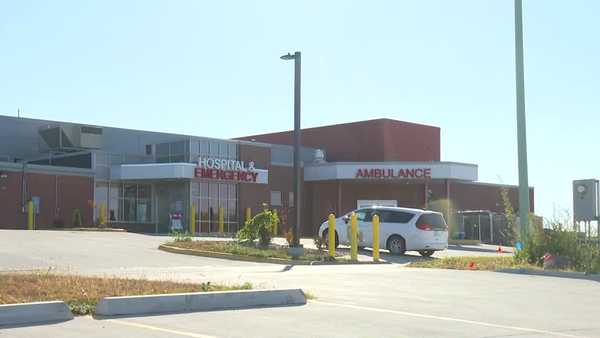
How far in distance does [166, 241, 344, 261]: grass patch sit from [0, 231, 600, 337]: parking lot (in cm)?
150

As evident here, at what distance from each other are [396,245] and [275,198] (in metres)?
22.2

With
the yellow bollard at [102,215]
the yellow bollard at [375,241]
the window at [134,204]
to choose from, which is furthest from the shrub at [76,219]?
the yellow bollard at [375,241]

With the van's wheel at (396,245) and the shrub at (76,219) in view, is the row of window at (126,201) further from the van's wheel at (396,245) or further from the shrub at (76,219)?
the van's wheel at (396,245)

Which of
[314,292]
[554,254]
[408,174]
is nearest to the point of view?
[314,292]

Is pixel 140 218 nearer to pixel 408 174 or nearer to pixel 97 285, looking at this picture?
pixel 408 174

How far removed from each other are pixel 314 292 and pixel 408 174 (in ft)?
113

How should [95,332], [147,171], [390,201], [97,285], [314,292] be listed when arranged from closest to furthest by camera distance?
[95,332] < [97,285] < [314,292] < [147,171] < [390,201]

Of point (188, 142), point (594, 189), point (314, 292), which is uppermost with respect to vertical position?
point (188, 142)

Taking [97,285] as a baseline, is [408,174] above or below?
above

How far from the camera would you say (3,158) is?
1854 inches

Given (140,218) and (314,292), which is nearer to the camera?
(314,292)

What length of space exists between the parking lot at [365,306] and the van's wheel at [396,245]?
5857 mm

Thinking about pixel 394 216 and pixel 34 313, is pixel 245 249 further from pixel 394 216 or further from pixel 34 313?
pixel 34 313

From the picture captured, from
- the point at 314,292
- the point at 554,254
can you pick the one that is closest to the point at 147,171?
the point at 554,254
